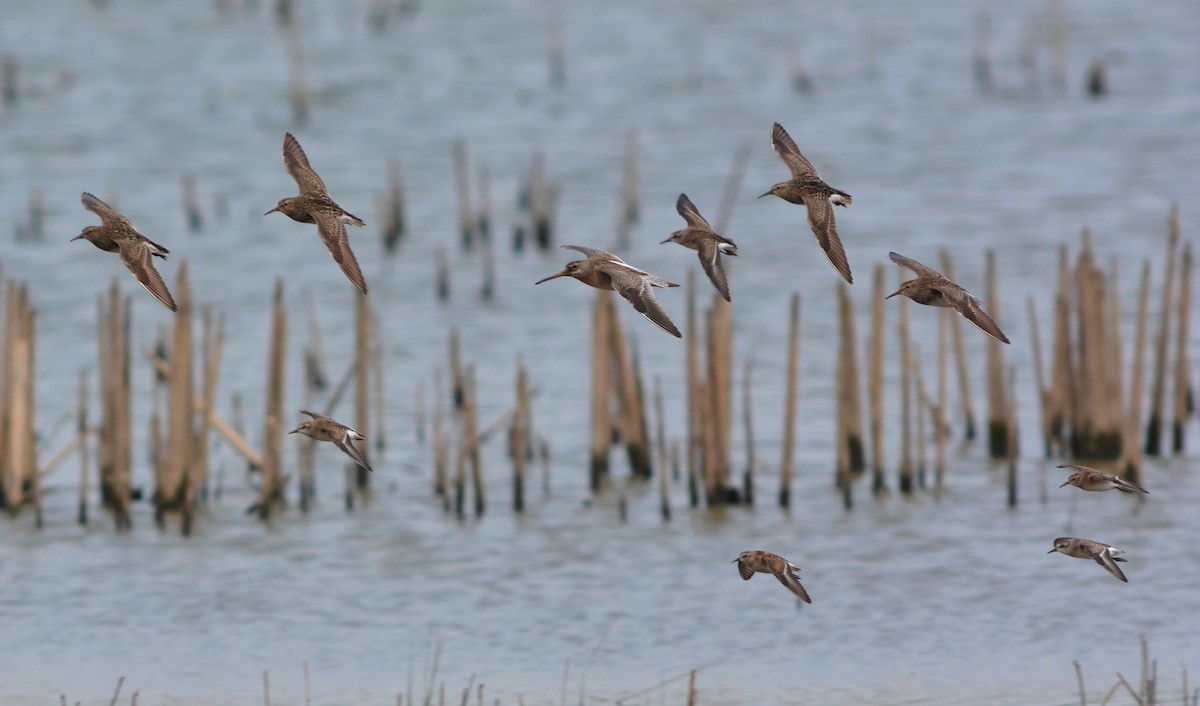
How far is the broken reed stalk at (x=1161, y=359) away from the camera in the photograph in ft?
46.8

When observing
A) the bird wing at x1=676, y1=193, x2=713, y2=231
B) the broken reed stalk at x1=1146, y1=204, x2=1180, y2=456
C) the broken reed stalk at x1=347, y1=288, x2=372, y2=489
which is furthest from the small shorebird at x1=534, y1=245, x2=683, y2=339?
the broken reed stalk at x1=1146, y1=204, x2=1180, y2=456

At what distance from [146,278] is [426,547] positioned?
5.98 meters

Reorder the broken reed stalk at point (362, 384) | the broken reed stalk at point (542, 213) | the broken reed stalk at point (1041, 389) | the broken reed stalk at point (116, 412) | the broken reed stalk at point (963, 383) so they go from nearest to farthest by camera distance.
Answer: the broken reed stalk at point (116, 412), the broken reed stalk at point (362, 384), the broken reed stalk at point (1041, 389), the broken reed stalk at point (963, 383), the broken reed stalk at point (542, 213)

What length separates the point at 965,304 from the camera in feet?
25.3

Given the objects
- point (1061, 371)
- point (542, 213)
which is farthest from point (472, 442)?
point (542, 213)

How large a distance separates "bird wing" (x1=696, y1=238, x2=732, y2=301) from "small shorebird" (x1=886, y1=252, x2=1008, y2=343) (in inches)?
26.1

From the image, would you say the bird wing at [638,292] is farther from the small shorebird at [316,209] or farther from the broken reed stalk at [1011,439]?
the broken reed stalk at [1011,439]

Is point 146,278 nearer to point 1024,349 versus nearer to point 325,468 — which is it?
point 325,468

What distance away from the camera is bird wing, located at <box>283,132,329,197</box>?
861 cm

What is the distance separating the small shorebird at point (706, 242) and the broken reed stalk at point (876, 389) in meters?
5.16

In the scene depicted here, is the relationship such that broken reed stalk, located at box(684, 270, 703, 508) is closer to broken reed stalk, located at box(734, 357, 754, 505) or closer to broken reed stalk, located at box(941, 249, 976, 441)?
broken reed stalk, located at box(734, 357, 754, 505)

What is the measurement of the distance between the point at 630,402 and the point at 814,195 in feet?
20.4

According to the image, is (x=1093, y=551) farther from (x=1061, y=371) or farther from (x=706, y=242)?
(x=1061, y=371)

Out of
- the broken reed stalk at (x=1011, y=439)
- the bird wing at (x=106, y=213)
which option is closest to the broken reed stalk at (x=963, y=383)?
the broken reed stalk at (x=1011, y=439)
